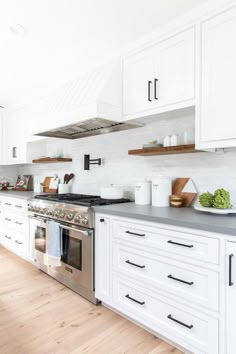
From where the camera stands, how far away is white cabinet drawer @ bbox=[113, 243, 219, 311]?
146 centimetres

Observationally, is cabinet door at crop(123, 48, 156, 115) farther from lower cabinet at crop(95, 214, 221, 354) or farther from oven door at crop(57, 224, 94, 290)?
oven door at crop(57, 224, 94, 290)

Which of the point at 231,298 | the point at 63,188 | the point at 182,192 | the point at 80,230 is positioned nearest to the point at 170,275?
the point at 231,298

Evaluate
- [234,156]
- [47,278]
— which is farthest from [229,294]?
[47,278]

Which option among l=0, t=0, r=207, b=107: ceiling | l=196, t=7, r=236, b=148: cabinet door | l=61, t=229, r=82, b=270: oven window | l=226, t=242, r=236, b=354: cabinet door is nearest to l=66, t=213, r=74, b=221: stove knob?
l=61, t=229, r=82, b=270: oven window

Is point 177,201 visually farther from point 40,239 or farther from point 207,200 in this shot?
point 40,239

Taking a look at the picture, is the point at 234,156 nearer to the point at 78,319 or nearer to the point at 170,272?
the point at 170,272

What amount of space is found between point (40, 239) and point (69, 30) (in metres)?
2.25

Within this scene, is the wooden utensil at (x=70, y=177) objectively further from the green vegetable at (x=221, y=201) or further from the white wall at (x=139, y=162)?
the green vegetable at (x=221, y=201)

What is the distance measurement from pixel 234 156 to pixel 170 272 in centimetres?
105

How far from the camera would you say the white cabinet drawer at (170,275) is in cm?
146

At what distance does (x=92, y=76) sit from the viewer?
2525 millimetres

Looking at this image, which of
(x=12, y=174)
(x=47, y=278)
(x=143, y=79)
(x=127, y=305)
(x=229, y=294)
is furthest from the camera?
(x=12, y=174)

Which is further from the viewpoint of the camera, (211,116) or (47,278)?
(47,278)

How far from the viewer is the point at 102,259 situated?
2.14 meters
